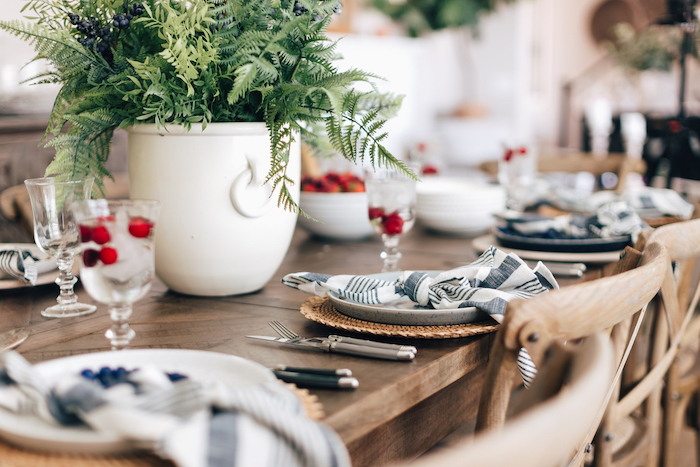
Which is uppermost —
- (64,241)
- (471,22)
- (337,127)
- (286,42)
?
(471,22)

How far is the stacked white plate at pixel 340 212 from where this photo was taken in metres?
1.46

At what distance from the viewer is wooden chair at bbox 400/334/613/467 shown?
36cm

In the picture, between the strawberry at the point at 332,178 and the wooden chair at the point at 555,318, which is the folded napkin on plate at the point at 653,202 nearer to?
the strawberry at the point at 332,178

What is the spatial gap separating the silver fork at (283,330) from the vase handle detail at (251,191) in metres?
0.18

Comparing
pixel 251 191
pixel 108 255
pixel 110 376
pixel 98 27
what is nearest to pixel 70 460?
pixel 110 376

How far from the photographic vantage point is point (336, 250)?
55.2 inches

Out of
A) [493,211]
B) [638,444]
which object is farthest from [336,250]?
[638,444]

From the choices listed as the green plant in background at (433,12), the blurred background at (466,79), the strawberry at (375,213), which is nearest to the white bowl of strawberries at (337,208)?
the strawberry at (375,213)

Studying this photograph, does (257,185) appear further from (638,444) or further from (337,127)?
(638,444)

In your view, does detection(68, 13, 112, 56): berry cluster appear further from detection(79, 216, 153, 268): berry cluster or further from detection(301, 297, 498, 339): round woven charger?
detection(301, 297, 498, 339): round woven charger

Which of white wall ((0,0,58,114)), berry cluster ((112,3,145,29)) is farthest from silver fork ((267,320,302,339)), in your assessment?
white wall ((0,0,58,114))

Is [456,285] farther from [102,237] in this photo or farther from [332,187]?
[332,187]

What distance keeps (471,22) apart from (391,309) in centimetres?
568

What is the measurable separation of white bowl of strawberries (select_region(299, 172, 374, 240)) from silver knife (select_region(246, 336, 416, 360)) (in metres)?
0.69
